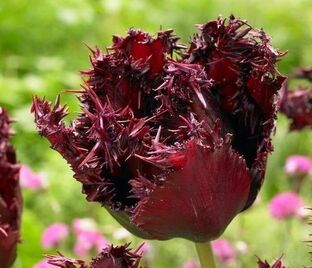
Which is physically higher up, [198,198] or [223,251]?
[223,251]

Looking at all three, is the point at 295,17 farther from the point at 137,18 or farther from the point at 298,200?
the point at 298,200

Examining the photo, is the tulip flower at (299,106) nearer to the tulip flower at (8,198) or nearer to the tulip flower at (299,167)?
the tulip flower at (8,198)

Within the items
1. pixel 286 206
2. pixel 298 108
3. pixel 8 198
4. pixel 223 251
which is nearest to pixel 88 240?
pixel 223 251

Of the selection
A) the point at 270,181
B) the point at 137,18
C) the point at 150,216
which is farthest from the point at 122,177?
the point at 137,18

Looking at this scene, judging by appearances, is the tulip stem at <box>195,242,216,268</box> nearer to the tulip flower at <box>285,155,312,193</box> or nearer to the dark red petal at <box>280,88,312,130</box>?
the dark red petal at <box>280,88,312,130</box>

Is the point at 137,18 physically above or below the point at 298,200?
above

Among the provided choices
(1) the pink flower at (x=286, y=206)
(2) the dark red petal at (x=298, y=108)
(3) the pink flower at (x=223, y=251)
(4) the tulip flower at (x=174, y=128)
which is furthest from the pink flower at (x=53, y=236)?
(4) the tulip flower at (x=174, y=128)

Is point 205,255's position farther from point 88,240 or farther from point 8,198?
point 88,240
